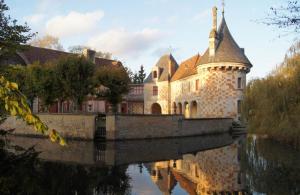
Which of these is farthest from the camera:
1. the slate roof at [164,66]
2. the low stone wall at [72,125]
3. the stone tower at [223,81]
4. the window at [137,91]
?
the window at [137,91]

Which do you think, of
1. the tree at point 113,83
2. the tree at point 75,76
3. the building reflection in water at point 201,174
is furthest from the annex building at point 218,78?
the building reflection in water at point 201,174

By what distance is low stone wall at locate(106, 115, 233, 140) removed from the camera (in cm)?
2011

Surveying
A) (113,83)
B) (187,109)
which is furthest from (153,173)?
(187,109)

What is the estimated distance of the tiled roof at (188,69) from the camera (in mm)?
35237

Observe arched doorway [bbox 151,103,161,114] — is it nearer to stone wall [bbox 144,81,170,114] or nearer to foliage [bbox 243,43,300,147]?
stone wall [bbox 144,81,170,114]

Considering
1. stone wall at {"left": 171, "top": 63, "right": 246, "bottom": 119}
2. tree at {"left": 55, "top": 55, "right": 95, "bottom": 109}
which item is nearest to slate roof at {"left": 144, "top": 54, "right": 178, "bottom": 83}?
stone wall at {"left": 171, "top": 63, "right": 246, "bottom": 119}

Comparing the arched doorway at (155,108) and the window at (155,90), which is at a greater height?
the window at (155,90)

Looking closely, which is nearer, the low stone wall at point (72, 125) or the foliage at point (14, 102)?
the foliage at point (14, 102)

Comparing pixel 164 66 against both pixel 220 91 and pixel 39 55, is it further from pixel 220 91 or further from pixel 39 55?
pixel 39 55

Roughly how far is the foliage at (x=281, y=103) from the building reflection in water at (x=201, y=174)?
12.9 ft

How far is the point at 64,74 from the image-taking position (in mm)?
23203

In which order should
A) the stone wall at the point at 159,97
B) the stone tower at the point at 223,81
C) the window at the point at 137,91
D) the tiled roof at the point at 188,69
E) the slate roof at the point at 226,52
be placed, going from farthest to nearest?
the window at the point at 137,91 → the stone wall at the point at 159,97 → the tiled roof at the point at 188,69 → the slate roof at the point at 226,52 → the stone tower at the point at 223,81

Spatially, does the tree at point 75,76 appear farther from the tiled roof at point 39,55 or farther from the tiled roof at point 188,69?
the tiled roof at point 188,69

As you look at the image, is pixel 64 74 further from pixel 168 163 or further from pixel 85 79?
pixel 168 163
